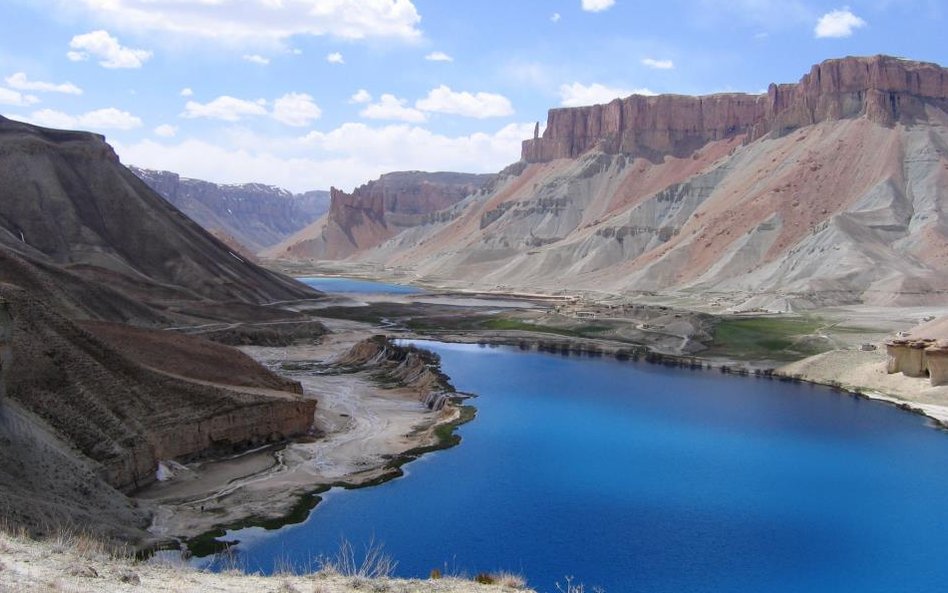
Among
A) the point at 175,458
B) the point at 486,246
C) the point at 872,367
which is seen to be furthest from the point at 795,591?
the point at 486,246

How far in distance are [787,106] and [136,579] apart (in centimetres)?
16531

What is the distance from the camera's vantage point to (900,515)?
1448 inches

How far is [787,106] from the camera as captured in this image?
545ft

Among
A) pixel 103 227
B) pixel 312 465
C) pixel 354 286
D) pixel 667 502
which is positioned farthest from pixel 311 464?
pixel 354 286

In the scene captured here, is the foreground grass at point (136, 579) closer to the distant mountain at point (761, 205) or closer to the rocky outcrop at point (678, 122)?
the distant mountain at point (761, 205)

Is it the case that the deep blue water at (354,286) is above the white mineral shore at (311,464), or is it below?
above

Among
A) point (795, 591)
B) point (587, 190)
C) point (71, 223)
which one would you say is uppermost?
point (587, 190)

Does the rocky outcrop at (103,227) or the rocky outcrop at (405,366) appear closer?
the rocky outcrop at (405,366)

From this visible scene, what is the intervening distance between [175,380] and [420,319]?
6630 cm

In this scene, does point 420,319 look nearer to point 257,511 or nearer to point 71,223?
point 71,223

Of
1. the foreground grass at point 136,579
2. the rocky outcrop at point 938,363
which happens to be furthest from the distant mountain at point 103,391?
the rocky outcrop at point 938,363

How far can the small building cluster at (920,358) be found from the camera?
59031 mm

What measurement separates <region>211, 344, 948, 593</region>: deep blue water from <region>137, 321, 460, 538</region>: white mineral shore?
5.51 feet

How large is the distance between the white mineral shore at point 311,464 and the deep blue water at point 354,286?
311 feet
